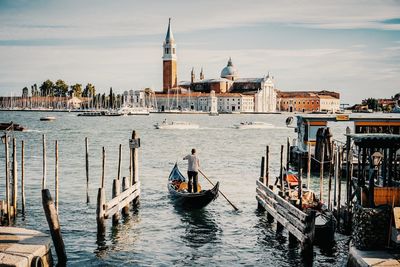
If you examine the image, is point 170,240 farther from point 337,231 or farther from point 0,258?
point 0,258

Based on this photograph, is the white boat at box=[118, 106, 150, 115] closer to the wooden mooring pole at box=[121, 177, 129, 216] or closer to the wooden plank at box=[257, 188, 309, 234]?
the wooden mooring pole at box=[121, 177, 129, 216]

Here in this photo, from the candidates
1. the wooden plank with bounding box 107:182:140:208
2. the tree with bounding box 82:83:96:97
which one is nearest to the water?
the wooden plank with bounding box 107:182:140:208

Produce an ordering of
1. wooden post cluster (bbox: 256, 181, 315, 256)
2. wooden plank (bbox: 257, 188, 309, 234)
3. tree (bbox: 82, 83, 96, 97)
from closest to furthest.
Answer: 1. wooden post cluster (bbox: 256, 181, 315, 256)
2. wooden plank (bbox: 257, 188, 309, 234)
3. tree (bbox: 82, 83, 96, 97)

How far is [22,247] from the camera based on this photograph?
26.1ft

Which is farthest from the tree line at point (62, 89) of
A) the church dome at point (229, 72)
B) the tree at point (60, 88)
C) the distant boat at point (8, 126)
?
the distant boat at point (8, 126)

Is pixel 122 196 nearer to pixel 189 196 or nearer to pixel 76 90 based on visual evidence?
pixel 189 196

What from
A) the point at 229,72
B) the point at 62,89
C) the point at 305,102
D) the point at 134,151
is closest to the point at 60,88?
the point at 62,89

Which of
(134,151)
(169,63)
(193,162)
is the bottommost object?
(193,162)

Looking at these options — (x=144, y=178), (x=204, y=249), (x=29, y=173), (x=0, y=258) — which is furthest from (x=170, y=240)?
(x=29, y=173)

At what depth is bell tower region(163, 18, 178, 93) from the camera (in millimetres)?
122188

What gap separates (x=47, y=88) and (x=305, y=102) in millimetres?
62021

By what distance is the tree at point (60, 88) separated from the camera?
134 meters

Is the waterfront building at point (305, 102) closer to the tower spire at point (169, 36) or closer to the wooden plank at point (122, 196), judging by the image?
the tower spire at point (169, 36)

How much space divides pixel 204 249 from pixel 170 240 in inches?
35.8
